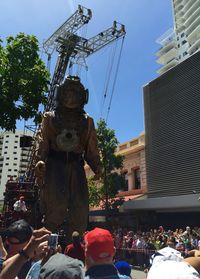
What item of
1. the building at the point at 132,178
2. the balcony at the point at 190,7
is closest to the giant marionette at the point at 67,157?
the building at the point at 132,178

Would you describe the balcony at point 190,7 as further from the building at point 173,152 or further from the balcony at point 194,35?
the building at point 173,152

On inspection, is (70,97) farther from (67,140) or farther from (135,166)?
(135,166)

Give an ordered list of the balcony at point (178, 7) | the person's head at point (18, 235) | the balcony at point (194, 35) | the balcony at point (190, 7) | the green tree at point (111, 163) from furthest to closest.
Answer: the balcony at point (178, 7), the balcony at point (190, 7), the balcony at point (194, 35), the green tree at point (111, 163), the person's head at point (18, 235)

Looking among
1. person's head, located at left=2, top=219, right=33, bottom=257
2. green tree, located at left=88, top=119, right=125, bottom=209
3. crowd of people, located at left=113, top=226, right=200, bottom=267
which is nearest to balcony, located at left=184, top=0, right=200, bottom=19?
green tree, located at left=88, top=119, right=125, bottom=209

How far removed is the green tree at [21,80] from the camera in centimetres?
915

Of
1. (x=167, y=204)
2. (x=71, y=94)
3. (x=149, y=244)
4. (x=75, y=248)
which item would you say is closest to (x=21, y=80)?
(x=71, y=94)

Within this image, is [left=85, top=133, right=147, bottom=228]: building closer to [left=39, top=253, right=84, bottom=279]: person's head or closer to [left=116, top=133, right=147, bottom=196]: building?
[left=116, top=133, right=147, bottom=196]: building

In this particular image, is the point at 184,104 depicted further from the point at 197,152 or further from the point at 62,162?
the point at 62,162

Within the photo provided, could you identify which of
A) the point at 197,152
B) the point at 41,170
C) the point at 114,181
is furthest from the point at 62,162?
the point at 114,181

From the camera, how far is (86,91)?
15.4ft

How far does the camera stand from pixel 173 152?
77.9 feet

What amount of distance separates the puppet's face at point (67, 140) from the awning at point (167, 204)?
15.1 meters

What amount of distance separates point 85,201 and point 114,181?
783 inches

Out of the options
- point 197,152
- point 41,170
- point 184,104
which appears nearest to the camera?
point 41,170
